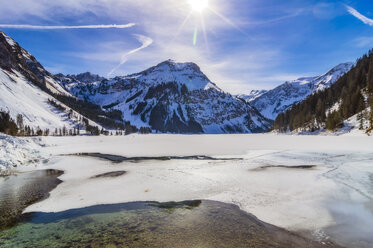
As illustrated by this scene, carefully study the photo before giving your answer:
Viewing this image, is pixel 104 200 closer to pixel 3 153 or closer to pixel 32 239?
pixel 32 239

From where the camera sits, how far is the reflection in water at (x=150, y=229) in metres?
7.45

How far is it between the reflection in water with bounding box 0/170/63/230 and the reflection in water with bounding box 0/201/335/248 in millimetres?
1406

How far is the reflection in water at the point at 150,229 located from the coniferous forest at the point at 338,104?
7014cm

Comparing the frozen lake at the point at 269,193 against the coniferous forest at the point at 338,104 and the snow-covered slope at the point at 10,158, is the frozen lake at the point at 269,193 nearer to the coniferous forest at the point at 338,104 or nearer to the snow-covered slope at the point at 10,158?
the snow-covered slope at the point at 10,158

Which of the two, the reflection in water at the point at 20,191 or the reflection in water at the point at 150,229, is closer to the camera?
the reflection in water at the point at 150,229

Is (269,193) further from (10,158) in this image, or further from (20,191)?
(10,158)

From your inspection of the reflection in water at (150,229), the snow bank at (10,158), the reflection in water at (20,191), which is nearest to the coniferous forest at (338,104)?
the reflection in water at (150,229)

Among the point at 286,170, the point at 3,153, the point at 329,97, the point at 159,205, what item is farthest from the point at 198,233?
the point at 329,97

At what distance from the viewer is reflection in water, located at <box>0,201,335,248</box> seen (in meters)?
7.45

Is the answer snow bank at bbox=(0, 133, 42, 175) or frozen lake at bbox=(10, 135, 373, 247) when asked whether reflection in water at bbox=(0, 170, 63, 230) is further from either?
snow bank at bbox=(0, 133, 42, 175)

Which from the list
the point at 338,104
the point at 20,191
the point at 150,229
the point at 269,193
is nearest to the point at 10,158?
the point at 20,191

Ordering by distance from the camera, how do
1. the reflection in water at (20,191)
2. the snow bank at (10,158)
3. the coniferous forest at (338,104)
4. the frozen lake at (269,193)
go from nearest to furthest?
the frozen lake at (269,193), the reflection in water at (20,191), the snow bank at (10,158), the coniferous forest at (338,104)

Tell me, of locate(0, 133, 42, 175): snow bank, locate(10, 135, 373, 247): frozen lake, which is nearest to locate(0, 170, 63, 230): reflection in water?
locate(10, 135, 373, 247): frozen lake

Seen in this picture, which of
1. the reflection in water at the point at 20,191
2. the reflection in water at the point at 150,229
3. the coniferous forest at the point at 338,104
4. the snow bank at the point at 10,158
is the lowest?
the reflection in water at the point at 150,229
